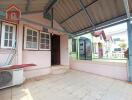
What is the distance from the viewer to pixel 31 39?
4.92m

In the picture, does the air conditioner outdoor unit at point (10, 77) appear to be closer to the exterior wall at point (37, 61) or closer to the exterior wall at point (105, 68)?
the exterior wall at point (37, 61)

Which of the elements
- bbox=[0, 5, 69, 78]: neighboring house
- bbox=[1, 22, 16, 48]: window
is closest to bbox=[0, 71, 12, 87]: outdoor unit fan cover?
bbox=[0, 5, 69, 78]: neighboring house

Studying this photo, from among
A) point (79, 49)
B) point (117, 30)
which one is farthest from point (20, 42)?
point (117, 30)

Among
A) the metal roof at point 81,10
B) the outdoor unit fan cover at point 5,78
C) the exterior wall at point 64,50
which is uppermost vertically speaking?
the metal roof at point 81,10

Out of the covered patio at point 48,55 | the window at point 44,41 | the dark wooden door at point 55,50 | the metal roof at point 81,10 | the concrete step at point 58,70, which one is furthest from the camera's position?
the dark wooden door at point 55,50

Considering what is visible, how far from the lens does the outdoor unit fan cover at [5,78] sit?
3.06m

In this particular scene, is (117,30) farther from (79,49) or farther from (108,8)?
(108,8)

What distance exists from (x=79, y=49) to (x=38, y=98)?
5812 millimetres

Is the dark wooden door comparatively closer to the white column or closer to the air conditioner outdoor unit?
the white column

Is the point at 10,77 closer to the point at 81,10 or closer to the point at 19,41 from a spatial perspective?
the point at 19,41

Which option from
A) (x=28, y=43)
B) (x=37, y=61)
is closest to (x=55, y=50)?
(x=37, y=61)

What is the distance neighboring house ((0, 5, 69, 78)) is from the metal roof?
627 mm

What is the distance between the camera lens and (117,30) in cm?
1738

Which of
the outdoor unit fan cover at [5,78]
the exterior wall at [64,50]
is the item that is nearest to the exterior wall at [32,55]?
the outdoor unit fan cover at [5,78]
